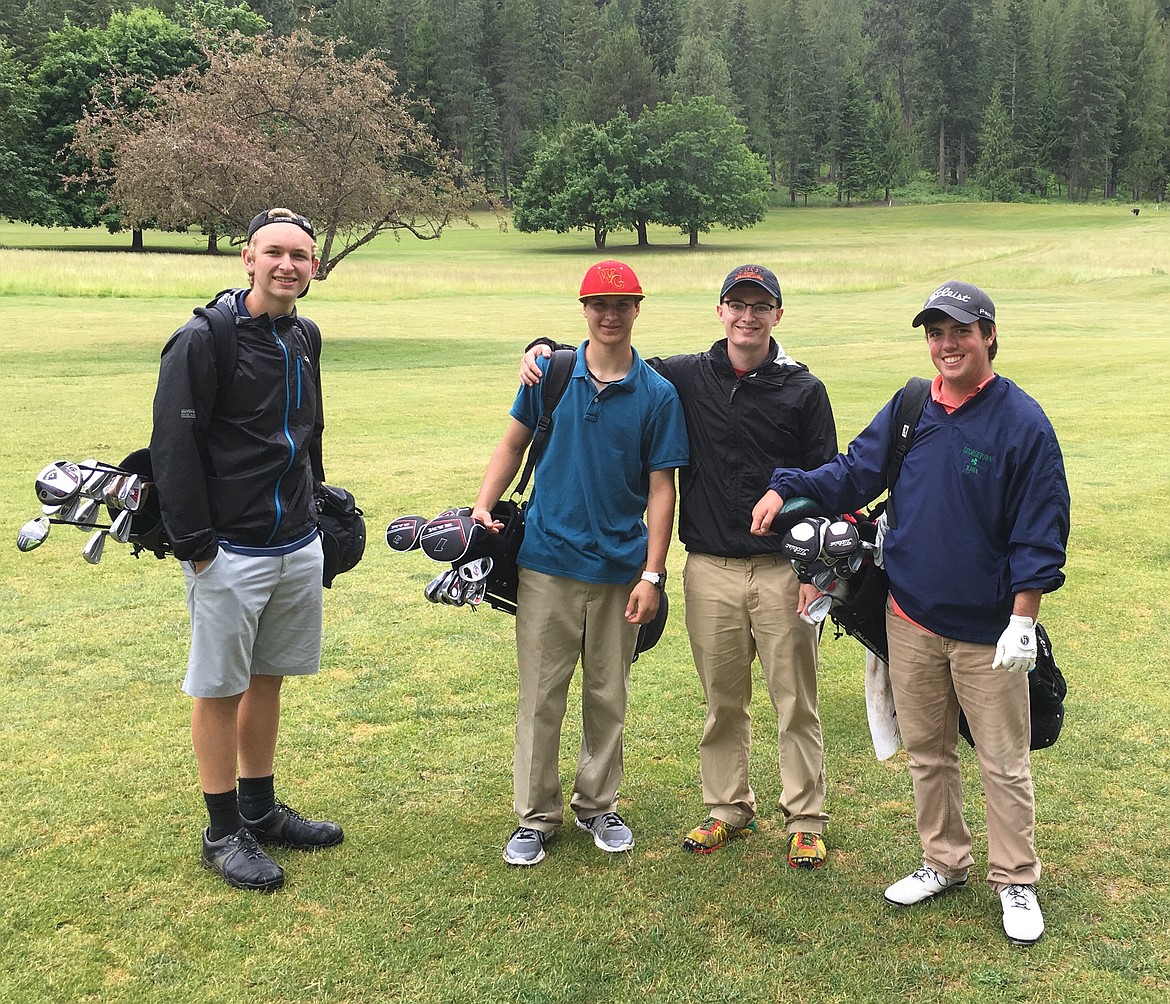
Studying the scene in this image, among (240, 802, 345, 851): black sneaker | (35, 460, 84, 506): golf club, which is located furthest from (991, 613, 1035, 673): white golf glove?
(35, 460, 84, 506): golf club

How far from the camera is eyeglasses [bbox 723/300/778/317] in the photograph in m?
4.52

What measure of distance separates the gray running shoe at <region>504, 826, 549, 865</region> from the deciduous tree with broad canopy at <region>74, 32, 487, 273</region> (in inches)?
795

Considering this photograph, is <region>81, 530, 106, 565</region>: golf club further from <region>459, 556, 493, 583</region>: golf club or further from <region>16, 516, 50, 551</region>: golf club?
<region>459, 556, 493, 583</region>: golf club

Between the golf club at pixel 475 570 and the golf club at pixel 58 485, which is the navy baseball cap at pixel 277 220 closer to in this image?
the golf club at pixel 58 485

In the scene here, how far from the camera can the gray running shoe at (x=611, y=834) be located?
4.66 meters

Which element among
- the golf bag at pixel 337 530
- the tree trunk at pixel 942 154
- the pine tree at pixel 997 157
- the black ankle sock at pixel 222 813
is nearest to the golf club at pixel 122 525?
the golf bag at pixel 337 530

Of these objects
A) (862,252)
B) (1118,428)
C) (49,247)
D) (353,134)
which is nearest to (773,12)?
(862,252)

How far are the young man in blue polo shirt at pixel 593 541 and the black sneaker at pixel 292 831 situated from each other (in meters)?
0.75

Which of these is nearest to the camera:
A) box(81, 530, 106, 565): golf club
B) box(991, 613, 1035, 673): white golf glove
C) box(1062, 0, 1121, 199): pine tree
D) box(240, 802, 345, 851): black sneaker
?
box(991, 613, 1035, 673): white golf glove

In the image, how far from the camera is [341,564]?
473 centimetres

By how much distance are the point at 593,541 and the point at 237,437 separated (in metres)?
1.42

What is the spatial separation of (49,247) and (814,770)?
211 feet

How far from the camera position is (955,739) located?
436 centimetres

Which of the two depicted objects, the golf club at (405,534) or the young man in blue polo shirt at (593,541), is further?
the golf club at (405,534)
